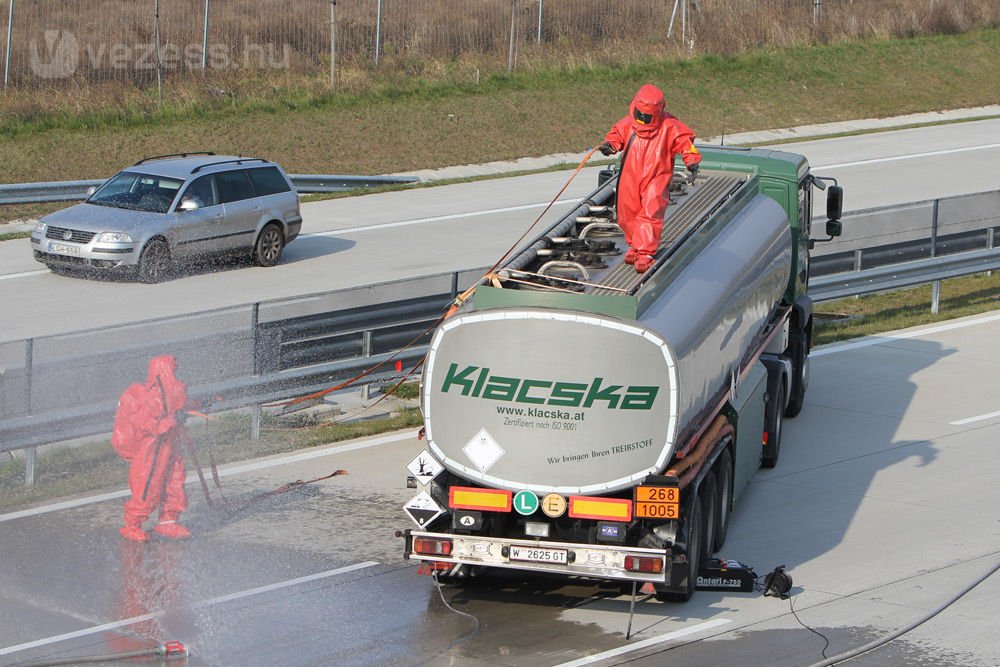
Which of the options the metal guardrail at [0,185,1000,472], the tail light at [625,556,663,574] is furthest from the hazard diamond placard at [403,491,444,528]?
the metal guardrail at [0,185,1000,472]

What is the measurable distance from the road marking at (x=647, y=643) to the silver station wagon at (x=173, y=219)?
13.3m

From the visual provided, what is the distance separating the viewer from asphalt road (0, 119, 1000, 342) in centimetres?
2016

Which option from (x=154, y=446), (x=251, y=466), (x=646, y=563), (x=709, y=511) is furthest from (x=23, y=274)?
(x=646, y=563)

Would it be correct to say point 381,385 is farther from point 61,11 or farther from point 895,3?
point 895,3

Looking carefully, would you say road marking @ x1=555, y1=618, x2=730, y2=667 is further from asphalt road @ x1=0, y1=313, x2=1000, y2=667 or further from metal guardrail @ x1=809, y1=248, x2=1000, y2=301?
metal guardrail @ x1=809, y1=248, x2=1000, y2=301

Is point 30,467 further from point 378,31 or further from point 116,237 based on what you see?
point 378,31

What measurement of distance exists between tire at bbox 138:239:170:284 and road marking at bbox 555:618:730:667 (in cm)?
1328

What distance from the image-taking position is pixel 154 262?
21.2m

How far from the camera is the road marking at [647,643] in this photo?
8992 mm

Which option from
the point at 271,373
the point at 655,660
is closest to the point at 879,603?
the point at 655,660

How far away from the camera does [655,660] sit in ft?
29.6

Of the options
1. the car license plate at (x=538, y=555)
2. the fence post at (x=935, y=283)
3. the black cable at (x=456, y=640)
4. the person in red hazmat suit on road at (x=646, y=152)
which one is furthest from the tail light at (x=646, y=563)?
the fence post at (x=935, y=283)

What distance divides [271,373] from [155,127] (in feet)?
57.0

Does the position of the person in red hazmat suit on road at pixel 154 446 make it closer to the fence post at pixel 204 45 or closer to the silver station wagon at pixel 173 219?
the silver station wagon at pixel 173 219
